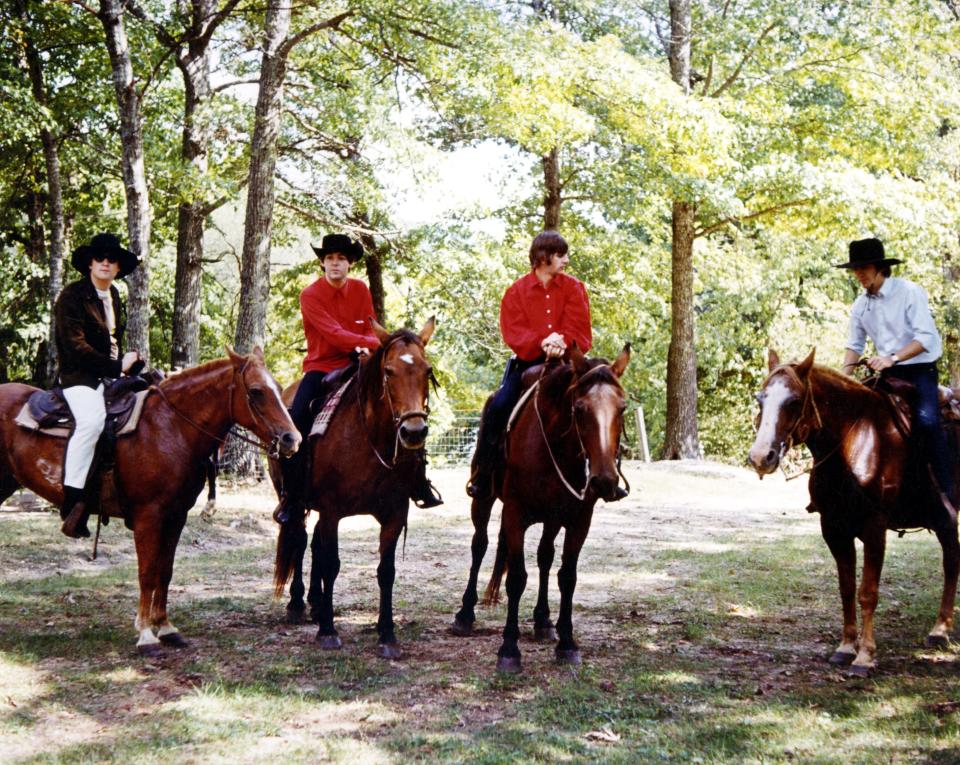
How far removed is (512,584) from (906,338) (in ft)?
11.2

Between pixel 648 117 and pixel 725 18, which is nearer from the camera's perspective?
pixel 648 117

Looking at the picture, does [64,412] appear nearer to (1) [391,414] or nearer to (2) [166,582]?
(2) [166,582]

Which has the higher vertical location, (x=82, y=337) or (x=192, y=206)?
(x=192, y=206)

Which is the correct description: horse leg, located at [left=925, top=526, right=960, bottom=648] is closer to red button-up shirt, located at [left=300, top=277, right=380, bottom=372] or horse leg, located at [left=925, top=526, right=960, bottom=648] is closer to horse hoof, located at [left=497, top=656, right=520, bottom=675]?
horse hoof, located at [left=497, top=656, right=520, bottom=675]

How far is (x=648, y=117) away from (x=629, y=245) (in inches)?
356

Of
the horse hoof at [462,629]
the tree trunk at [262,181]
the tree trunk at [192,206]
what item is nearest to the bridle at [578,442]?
the horse hoof at [462,629]

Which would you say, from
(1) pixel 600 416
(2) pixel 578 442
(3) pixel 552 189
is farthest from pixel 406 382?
(3) pixel 552 189

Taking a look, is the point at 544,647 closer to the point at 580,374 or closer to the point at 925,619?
the point at 580,374

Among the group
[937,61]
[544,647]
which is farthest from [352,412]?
[937,61]

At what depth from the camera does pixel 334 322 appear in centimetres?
771

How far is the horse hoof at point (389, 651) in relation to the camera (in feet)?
22.2

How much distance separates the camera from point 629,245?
86.5 ft

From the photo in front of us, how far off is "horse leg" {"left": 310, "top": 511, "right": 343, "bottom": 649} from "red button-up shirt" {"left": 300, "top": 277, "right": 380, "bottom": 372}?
134 centimetres

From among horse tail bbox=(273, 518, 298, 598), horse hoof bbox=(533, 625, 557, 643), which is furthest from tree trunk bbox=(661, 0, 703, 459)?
horse tail bbox=(273, 518, 298, 598)
